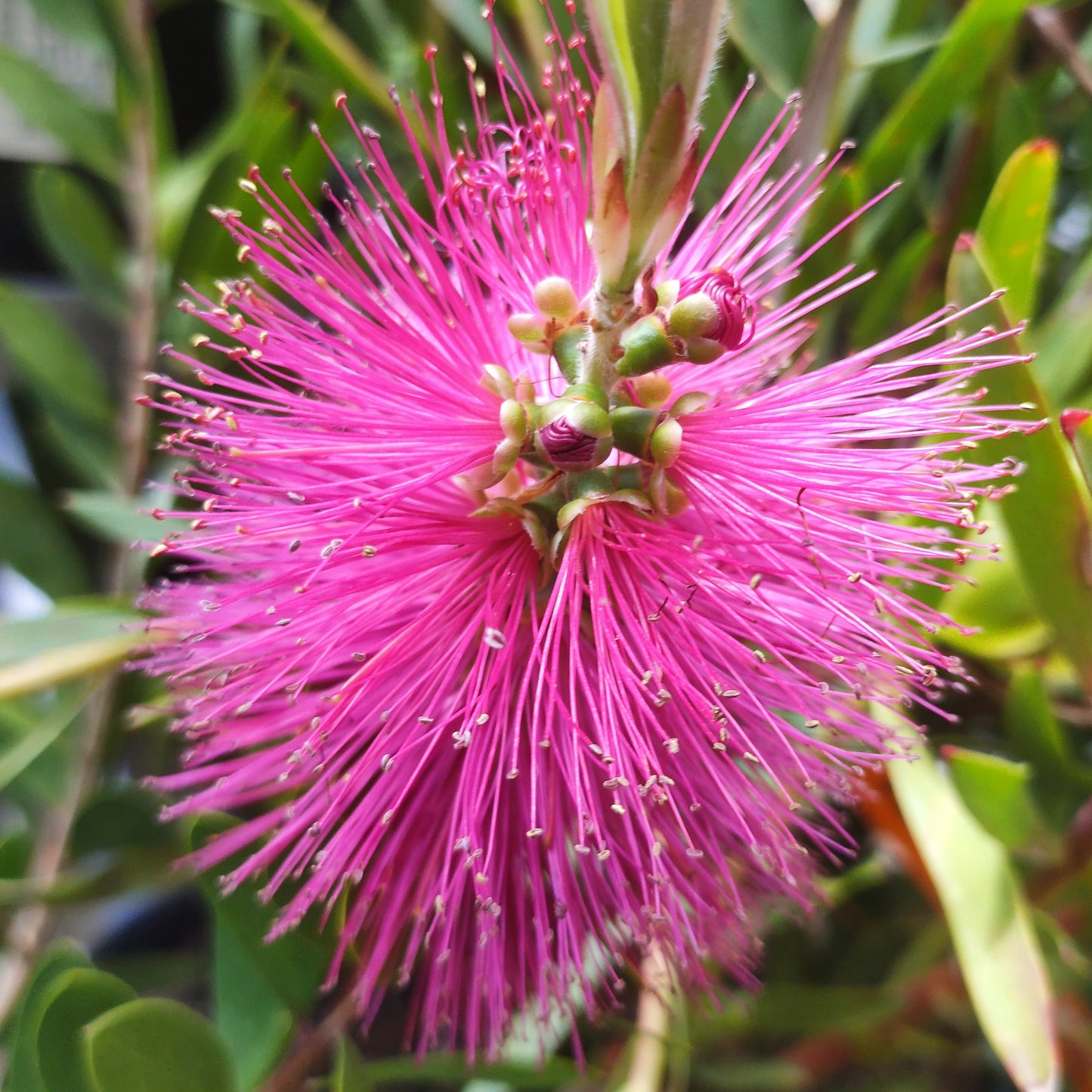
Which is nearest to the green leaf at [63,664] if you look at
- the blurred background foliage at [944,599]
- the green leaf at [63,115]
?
the blurred background foliage at [944,599]

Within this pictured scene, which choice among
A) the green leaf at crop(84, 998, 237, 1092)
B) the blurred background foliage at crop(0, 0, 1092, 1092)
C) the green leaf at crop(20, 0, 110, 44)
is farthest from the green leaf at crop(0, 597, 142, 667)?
the green leaf at crop(20, 0, 110, 44)

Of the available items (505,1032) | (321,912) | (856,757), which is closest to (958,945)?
(856,757)

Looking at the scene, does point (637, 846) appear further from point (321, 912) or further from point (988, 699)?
point (988, 699)

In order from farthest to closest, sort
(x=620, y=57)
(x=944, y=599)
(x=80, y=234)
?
(x=80, y=234) < (x=944, y=599) < (x=620, y=57)

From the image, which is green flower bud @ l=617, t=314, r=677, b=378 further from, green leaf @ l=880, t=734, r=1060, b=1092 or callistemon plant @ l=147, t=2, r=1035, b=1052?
green leaf @ l=880, t=734, r=1060, b=1092

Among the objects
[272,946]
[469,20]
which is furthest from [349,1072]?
[469,20]

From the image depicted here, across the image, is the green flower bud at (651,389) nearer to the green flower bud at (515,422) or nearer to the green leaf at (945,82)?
the green flower bud at (515,422)

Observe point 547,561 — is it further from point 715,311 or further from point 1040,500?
point 1040,500
